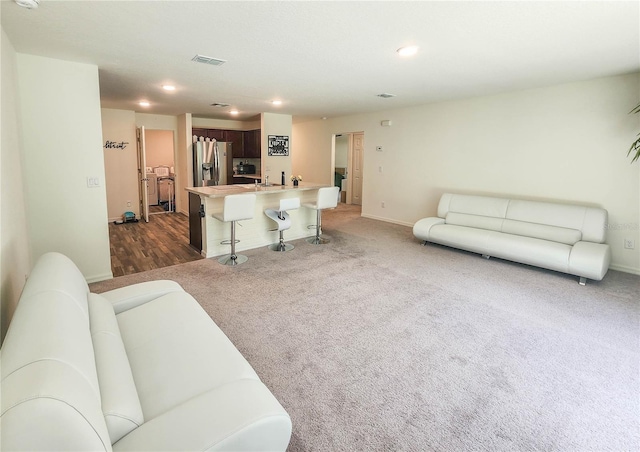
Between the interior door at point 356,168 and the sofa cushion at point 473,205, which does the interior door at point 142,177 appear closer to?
the interior door at point 356,168

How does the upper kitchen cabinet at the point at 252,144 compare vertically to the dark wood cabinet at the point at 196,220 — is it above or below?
above

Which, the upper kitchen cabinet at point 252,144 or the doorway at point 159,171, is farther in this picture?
the upper kitchen cabinet at point 252,144

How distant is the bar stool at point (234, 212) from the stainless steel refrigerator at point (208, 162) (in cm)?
354

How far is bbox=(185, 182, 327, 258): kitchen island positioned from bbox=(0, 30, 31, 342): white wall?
198 cm

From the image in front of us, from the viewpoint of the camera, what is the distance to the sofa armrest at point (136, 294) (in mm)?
2180

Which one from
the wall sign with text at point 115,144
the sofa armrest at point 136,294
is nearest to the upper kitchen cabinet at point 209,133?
the wall sign with text at point 115,144

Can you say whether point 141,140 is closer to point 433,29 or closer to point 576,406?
point 433,29

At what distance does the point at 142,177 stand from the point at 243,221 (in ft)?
11.1

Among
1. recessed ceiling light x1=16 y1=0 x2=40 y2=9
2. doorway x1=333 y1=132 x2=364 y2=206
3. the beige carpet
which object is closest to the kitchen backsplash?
doorway x1=333 y1=132 x2=364 y2=206

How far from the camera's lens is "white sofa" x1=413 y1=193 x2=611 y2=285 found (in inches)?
155

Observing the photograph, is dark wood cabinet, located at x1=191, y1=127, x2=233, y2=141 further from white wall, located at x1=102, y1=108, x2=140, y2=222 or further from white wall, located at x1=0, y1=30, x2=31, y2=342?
white wall, located at x1=0, y1=30, x2=31, y2=342

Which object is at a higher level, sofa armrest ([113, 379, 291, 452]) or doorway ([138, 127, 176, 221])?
doorway ([138, 127, 176, 221])

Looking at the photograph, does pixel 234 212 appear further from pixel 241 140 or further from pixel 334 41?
pixel 241 140

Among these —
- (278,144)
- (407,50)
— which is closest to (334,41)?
(407,50)
